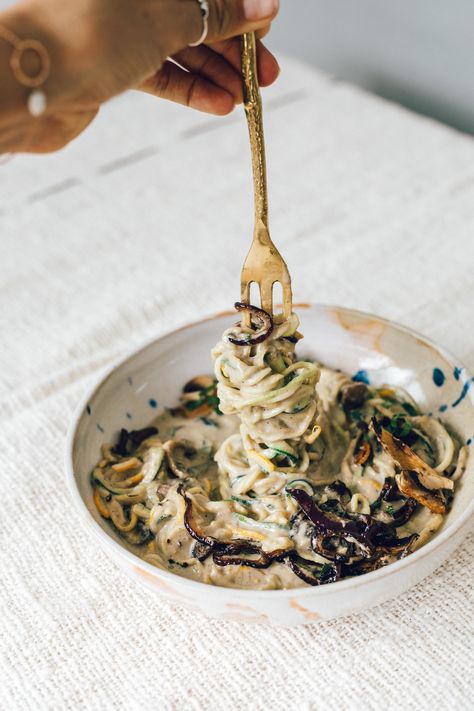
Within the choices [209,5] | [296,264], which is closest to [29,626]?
[209,5]

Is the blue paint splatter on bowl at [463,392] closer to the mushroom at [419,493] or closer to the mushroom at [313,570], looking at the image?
the mushroom at [419,493]

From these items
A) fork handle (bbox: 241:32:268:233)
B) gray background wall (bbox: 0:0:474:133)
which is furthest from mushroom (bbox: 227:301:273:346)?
gray background wall (bbox: 0:0:474:133)

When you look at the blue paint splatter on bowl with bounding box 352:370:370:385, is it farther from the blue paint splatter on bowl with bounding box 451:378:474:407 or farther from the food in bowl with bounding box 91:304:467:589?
the blue paint splatter on bowl with bounding box 451:378:474:407

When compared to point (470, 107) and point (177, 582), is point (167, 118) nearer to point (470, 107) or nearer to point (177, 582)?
point (470, 107)

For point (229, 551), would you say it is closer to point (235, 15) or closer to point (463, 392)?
point (463, 392)

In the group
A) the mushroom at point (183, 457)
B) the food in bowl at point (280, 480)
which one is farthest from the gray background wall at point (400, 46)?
the mushroom at point (183, 457)

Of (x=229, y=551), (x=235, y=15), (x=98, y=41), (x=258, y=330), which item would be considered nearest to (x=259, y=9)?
(x=235, y=15)

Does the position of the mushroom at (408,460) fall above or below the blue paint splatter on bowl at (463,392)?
below
